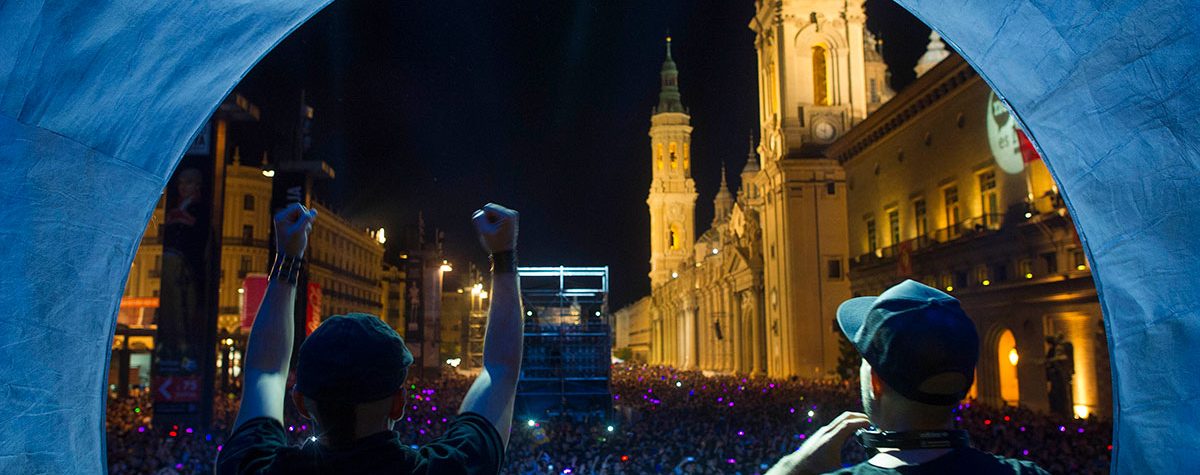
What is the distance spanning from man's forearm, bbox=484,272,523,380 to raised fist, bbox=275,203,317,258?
73cm

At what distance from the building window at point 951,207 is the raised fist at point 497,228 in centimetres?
3533

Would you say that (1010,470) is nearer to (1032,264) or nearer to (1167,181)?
(1167,181)

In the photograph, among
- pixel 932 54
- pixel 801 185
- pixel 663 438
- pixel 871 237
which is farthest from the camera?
pixel 932 54

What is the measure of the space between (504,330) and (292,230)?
34.1 inches

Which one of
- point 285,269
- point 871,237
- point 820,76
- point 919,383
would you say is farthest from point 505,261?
point 820,76

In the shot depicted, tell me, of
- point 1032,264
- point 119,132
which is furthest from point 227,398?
point 119,132

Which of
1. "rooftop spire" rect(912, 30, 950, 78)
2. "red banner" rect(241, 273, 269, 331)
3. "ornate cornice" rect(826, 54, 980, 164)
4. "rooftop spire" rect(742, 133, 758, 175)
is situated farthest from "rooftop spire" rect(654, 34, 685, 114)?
"red banner" rect(241, 273, 269, 331)

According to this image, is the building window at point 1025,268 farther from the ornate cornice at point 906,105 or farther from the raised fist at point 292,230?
the raised fist at point 292,230

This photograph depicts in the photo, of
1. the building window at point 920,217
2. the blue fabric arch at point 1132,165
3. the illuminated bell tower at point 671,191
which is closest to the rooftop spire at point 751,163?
Result: the illuminated bell tower at point 671,191

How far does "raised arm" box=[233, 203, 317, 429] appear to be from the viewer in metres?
3.01

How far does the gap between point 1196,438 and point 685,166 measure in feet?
409

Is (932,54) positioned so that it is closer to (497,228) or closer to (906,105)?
(906,105)

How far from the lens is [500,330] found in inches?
119

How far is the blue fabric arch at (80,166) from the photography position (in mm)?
3627
